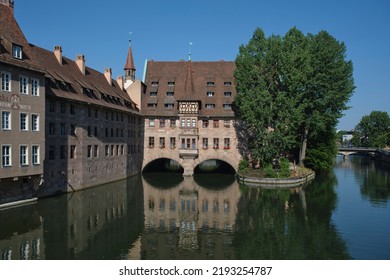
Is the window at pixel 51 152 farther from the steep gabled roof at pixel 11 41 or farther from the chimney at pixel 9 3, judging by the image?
the chimney at pixel 9 3

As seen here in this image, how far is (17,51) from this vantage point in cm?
3316

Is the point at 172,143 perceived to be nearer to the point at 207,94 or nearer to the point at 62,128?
the point at 207,94

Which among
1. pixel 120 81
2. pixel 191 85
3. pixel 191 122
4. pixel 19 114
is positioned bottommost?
pixel 19 114

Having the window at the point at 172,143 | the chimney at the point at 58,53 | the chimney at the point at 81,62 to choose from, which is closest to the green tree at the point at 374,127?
the window at the point at 172,143

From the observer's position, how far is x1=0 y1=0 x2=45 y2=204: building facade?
103ft

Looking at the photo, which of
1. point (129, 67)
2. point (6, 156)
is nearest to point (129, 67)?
point (129, 67)

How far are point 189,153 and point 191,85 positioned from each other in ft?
35.7

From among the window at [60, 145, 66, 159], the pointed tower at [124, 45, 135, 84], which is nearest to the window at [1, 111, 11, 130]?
the window at [60, 145, 66, 159]

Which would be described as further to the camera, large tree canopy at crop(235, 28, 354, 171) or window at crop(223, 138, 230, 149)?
window at crop(223, 138, 230, 149)

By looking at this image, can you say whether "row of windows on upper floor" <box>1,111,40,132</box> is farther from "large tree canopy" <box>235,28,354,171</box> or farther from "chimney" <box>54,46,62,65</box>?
"large tree canopy" <box>235,28,354,171</box>

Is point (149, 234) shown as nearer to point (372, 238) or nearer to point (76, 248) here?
point (76, 248)

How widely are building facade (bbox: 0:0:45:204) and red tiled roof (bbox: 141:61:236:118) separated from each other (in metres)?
28.7

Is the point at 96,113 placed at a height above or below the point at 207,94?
below

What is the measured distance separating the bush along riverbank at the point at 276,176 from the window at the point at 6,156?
1190 inches
